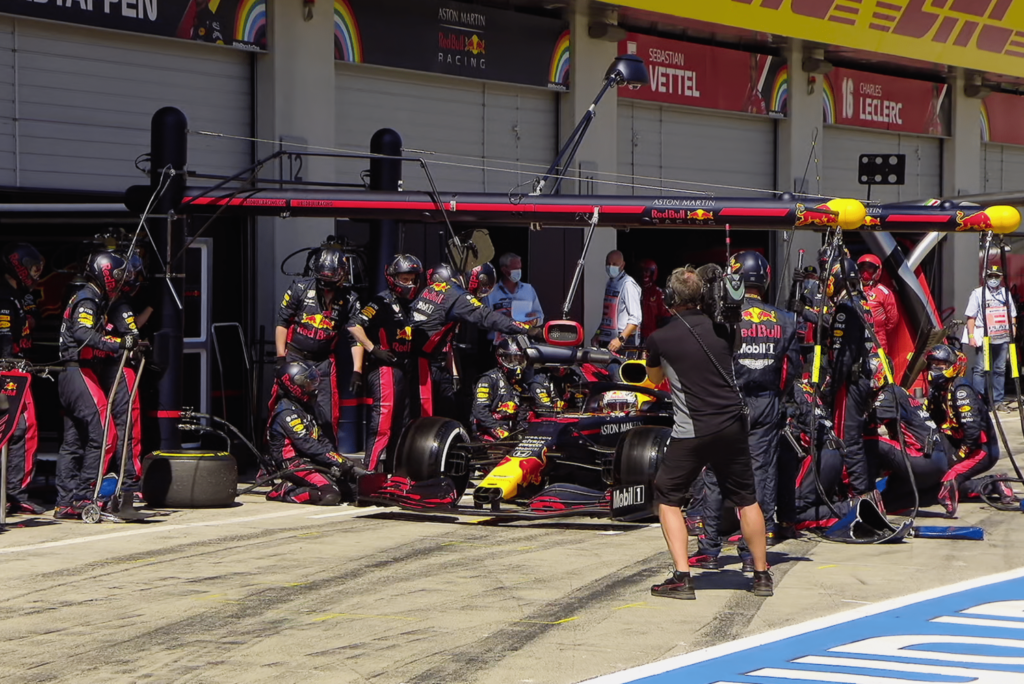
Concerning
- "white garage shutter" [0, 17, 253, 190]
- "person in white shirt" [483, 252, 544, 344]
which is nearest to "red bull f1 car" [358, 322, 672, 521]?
"person in white shirt" [483, 252, 544, 344]

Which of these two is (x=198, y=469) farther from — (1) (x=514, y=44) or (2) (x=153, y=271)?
(1) (x=514, y=44)

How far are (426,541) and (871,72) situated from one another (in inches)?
622

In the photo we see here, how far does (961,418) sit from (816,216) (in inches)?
79.6

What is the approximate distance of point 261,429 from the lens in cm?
1450

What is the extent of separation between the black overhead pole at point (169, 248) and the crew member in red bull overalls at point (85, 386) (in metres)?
0.87

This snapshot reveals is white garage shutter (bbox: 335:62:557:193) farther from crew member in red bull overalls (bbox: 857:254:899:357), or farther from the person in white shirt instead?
crew member in red bull overalls (bbox: 857:254:899:357)

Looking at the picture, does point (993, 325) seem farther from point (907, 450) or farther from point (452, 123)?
point (907, 450)

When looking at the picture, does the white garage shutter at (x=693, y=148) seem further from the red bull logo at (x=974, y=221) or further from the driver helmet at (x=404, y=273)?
the red bull logo at (x=974, y=221)

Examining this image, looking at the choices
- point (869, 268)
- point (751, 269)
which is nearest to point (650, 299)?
point (869, 268)

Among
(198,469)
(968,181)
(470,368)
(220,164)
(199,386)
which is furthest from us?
(968,181)

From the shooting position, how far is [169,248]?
40.3 feet

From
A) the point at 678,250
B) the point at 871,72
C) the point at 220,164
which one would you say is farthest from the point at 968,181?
the point at 220,164

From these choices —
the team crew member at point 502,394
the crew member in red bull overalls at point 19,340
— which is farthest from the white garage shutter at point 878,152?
A: the crew member in red bull overalls at point 19,340

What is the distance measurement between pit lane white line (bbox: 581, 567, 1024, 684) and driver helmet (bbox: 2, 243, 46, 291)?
6.87 m
